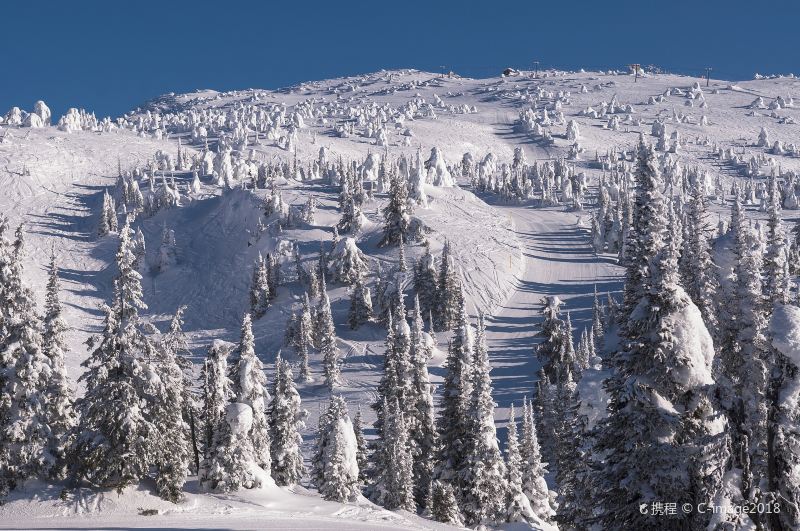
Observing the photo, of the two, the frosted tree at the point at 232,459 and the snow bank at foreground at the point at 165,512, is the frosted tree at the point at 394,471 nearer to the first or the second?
the snow bank at foreground at the point at 165,512

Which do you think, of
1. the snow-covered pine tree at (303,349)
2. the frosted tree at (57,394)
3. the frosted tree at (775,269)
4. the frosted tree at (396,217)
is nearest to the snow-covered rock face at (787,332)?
the frosted tree at (775,269)

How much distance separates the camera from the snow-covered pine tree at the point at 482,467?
4116 centimetres

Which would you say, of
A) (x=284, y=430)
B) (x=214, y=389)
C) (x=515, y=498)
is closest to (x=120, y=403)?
(x=214, y=389)

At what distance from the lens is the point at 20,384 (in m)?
27.7

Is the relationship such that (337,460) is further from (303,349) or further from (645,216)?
(303,349)

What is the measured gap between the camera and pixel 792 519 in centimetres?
1611

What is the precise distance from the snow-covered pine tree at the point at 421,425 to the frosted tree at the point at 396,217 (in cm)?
7790

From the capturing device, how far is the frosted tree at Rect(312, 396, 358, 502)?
132 ft

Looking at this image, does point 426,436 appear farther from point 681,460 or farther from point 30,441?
point 681,460

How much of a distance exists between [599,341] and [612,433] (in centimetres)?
7194

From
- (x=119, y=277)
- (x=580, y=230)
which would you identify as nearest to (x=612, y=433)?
(x=119, y=277)

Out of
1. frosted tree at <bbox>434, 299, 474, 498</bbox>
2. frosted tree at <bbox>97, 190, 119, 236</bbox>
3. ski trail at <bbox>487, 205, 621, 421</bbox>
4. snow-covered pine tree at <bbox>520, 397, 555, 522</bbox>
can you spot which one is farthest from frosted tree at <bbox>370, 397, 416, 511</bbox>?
frosted tree at <bbox>97, 190, 119, 236</bbox>

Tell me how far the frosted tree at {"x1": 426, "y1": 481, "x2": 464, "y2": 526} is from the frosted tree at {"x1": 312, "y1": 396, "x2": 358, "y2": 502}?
5.59 meters

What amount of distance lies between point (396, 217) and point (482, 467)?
90.5 metres
